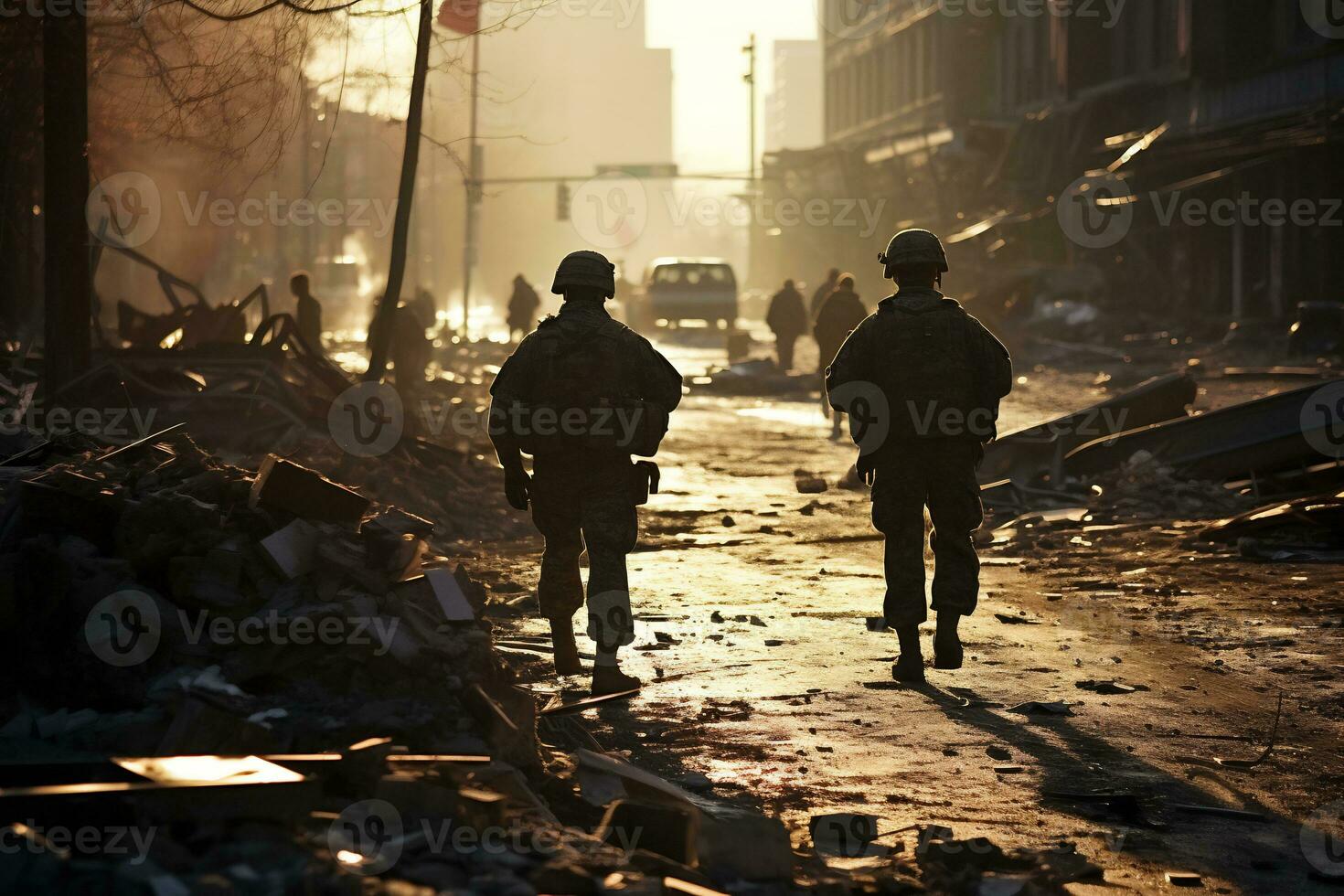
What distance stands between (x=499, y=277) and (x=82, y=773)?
138032 millimetres

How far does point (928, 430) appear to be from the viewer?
7.09m

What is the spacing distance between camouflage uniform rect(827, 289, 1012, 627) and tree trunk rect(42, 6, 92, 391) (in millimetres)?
6698

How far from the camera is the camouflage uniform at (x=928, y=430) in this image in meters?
7.09

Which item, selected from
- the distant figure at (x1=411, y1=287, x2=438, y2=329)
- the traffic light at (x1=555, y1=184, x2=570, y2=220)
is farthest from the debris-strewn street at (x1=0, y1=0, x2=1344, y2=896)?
the traffic light at (x1=555, y1=184, x2=570, y2=220)

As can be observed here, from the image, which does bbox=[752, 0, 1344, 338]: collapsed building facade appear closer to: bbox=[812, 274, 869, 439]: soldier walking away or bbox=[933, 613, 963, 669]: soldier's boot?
bbox=[812, 274, 869, 439]: soldier walking away

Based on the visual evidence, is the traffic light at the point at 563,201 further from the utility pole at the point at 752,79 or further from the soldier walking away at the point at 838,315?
the soldier walking away at the point at 838,315

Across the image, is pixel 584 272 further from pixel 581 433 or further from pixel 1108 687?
pixel 1108 687

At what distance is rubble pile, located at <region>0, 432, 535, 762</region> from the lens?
5.26 meters

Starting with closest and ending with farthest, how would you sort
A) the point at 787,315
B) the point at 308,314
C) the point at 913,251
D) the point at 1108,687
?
the point at 1108,687 → the point at 913,251 → the point at 308,314 → the point at 787,315

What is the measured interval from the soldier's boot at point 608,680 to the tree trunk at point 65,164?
6667mm

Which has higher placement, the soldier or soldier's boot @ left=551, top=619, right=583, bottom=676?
the soldier

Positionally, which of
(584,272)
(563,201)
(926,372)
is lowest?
(926,372)

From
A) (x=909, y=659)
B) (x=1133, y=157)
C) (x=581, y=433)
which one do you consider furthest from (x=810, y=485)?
(x=1133, y=157)

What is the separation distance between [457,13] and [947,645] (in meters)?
10.1
